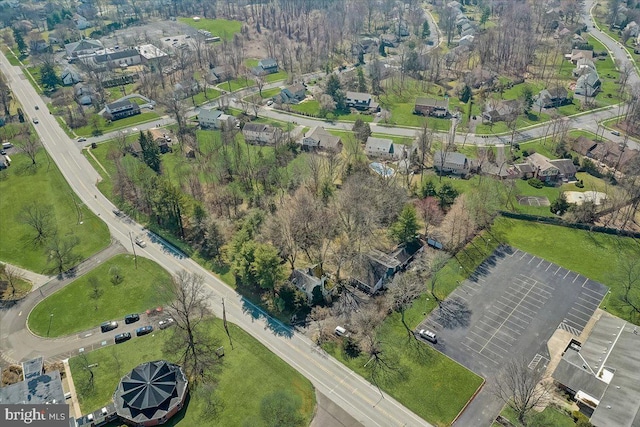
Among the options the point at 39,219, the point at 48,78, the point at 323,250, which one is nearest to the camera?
the point at 323,250

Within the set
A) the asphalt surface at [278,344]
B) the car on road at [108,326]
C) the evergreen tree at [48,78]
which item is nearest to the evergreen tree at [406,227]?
the asphalt surface at [278,344]

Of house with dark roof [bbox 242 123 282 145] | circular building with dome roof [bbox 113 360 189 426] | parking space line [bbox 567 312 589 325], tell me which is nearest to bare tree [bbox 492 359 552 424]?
parking space line [bbox 567 312 589 325]

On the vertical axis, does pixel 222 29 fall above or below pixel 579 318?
above

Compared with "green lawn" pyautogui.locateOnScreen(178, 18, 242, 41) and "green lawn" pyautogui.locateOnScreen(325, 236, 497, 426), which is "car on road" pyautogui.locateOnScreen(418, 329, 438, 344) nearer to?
"green lawn" pyautogui.locateOnScreen(325, 236, 497, 426)

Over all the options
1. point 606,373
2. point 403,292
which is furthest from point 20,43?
point 606,373

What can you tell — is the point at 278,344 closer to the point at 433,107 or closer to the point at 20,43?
the point at 433,107
